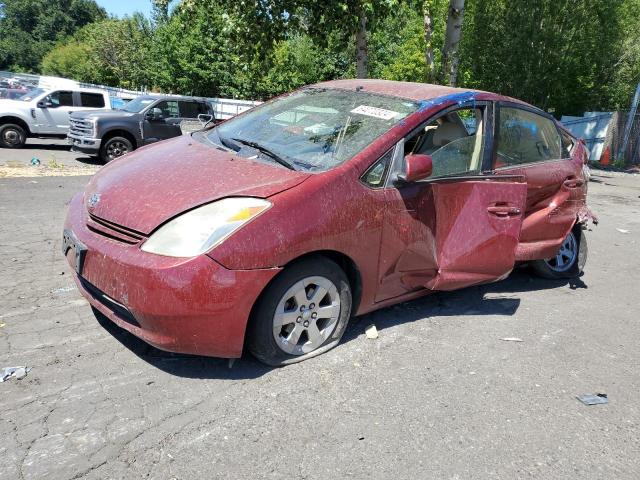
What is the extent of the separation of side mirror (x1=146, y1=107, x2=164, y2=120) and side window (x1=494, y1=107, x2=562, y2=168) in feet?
34.2

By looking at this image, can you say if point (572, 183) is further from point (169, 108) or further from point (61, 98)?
point (61, 98)

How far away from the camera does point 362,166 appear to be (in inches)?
136

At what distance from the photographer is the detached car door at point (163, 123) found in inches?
516

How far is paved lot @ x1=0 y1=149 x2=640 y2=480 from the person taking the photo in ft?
8.38

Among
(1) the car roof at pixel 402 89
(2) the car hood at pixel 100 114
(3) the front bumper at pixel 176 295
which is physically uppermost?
(1) the car roof at pixel 402 89

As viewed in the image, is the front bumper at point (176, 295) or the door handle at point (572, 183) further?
the door handle at point (572, 183)

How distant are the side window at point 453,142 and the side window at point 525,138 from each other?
9.3 inches

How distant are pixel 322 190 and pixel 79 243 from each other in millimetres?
1488

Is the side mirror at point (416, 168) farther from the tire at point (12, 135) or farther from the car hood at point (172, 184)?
the tire at point (12, 135)

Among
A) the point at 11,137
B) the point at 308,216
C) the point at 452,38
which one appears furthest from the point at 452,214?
the point at 11,137

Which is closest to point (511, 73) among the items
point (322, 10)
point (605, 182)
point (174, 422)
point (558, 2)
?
point (558, 2)

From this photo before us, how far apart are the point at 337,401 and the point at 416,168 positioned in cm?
156

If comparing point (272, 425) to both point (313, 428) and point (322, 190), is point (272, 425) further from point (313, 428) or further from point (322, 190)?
point (322, 190)

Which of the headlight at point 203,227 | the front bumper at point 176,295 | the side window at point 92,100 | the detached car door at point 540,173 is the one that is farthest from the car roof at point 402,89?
the side window at point 92,100
